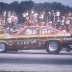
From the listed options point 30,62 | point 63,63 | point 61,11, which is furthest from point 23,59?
point 61,11

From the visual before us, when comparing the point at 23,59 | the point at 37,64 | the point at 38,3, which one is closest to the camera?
the point at 37,64

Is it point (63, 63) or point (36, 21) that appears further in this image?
point (36, 21)

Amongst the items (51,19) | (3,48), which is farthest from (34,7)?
(3,48)

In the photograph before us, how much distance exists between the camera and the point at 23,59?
1650cm

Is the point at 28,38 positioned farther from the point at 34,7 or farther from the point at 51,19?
the point at 34,7

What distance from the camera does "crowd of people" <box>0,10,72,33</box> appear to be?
18.1 metres

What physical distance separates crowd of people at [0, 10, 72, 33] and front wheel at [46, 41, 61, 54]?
0.99 m

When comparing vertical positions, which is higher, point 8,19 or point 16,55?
point 8,19

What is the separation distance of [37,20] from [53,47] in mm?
1877

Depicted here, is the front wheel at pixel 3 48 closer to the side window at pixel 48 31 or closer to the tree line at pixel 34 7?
the tree line at pixel 34 7

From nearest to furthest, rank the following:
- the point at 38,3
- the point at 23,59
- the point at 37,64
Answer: the point at 37,64 → the point at 23,59 → the point at 38,3

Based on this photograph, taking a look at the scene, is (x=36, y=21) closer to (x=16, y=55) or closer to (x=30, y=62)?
(x=16, y=55)

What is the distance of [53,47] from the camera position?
18.9m

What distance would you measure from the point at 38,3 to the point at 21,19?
126 cm
